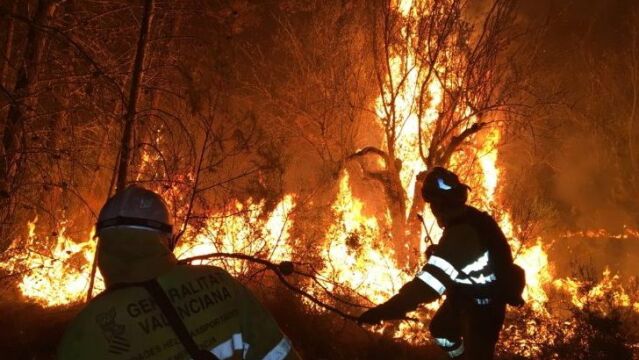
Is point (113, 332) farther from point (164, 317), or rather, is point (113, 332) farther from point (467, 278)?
point (467, 278)

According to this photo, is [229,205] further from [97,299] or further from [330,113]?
[97,299]

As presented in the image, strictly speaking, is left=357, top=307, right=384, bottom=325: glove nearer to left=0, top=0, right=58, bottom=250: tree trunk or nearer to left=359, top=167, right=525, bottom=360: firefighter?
left=359, top=167, right=525, bottom=360: firefighter

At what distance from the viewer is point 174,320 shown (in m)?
1.62

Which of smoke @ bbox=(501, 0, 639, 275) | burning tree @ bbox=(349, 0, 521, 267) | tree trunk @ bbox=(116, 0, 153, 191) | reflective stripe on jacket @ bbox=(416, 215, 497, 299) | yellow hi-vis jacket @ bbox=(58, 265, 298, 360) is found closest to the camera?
yellow hi-vis jacket @ bbox=(58, 265, 298, 360)

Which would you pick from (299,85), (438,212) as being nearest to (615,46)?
(299,85)

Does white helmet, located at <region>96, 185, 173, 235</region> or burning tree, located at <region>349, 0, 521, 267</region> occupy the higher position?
burning tree, located at <region>349, 0, 521, 267</region>

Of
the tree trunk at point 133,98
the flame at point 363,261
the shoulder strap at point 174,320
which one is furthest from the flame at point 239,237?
the shoulder strap at point 174,320

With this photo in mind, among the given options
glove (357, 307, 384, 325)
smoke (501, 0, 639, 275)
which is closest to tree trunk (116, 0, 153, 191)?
glove (357, 307, 384, 325)

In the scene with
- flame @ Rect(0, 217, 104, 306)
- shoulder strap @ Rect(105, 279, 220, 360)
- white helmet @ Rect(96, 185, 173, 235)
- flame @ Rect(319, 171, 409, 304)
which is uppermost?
flame @ Rect(0, 217, 104, 306)

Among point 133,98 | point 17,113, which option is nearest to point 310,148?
point 133,98

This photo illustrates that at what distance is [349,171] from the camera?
14.0 meters

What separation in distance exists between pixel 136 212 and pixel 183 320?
16.5 inches

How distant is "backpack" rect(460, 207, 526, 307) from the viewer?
138 inches

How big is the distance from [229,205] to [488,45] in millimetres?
6631
